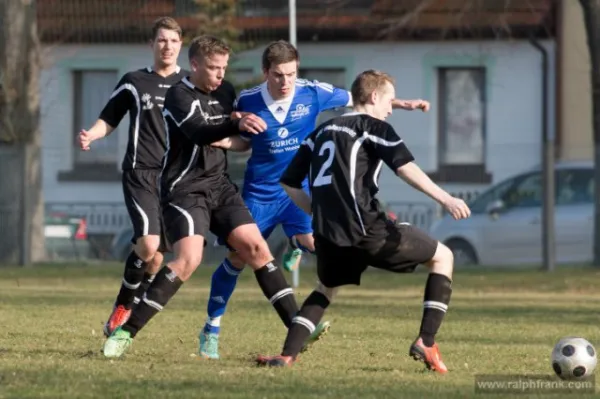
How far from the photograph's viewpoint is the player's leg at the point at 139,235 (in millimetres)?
10117

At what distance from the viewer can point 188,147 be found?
8.91 meters

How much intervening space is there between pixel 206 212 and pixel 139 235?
4.53ft

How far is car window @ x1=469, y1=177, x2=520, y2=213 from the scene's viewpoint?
21609 mm

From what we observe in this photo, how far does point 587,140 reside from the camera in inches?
1160

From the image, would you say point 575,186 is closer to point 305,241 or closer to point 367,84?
point 305,241

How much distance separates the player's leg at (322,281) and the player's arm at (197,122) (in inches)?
32.8

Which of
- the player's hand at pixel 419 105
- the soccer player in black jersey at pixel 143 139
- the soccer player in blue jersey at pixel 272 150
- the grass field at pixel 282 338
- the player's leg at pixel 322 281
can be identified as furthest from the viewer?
the soccer player in black jersey at pixel 143 139

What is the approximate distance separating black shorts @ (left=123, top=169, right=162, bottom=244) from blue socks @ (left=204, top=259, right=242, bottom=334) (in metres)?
0.92

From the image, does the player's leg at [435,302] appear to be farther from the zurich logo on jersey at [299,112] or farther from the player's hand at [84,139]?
the player's hand at [84,139]

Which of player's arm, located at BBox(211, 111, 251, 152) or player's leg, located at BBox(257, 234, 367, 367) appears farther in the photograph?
player's arm, located at BBox(211, 111, 251, 152)

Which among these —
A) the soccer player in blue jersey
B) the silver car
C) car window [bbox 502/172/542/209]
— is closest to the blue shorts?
the soccer player in blue jersey

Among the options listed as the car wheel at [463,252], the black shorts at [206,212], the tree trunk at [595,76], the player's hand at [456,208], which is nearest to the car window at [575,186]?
the tree trunk at [595,76]

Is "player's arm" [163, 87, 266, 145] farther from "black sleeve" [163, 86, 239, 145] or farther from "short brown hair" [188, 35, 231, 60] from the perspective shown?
"short brown hair" [188, 35, 231, 60]

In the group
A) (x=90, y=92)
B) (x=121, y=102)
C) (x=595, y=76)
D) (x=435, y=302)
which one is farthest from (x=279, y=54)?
(x=90, y=92)
